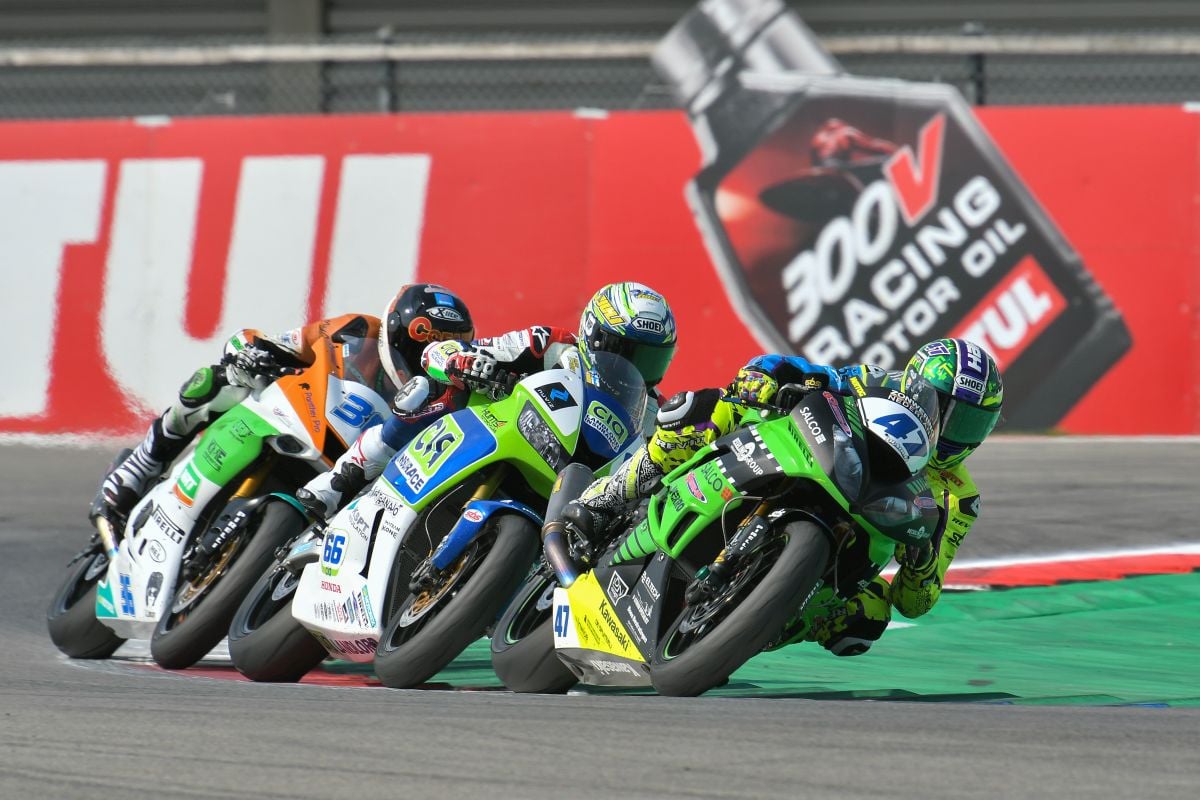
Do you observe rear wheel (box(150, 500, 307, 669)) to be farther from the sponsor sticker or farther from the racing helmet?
the sponsor sticker

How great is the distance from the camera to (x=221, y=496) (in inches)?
267

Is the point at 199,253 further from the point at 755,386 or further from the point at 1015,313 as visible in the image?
the point at 755,386

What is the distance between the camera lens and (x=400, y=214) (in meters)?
11.2

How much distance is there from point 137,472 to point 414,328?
1.41 metres

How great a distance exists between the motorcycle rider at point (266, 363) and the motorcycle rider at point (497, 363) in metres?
→ 0.32

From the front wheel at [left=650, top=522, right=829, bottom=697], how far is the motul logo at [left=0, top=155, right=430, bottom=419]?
21.3 ft

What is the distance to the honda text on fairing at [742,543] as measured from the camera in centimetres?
466

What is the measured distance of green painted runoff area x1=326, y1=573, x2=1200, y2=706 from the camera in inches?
217

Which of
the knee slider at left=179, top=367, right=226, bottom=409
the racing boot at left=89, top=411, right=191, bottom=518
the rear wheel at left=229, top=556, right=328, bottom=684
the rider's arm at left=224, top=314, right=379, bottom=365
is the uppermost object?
the rider's arm at left=224, top=314, right=379, bottom=365

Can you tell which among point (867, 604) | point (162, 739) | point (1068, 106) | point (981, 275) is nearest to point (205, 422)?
point (867, 604)

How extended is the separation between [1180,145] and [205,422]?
6.21 meters

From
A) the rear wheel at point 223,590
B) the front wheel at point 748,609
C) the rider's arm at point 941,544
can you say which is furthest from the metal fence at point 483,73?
the front wheel at point 748,609

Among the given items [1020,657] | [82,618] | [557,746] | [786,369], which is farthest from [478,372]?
[557,746]

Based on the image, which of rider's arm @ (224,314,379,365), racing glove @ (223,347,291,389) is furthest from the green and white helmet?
racing glove @ (223,347,291,389)
